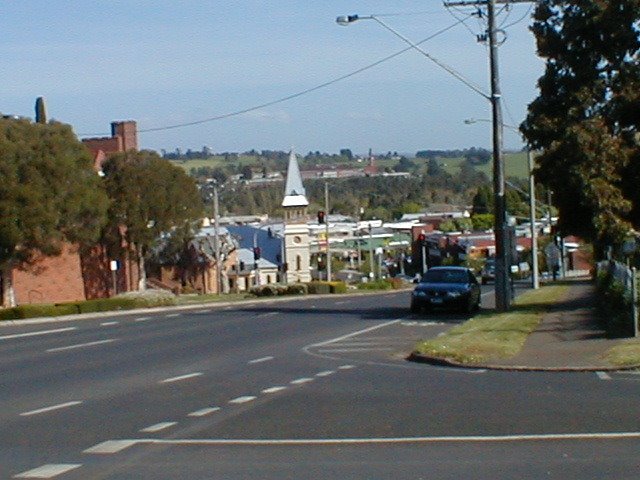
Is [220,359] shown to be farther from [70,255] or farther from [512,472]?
[70,255]

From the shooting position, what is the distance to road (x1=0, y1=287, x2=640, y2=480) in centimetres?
1076

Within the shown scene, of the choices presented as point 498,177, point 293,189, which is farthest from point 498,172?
point 293,189

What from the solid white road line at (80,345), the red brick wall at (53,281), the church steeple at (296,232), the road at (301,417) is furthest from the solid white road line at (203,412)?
the church steeple at (296,232)

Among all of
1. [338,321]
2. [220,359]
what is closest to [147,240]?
[338,321]

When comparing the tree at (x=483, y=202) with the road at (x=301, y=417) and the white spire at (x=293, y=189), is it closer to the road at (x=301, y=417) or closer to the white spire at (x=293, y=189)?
the white spire at (x=293, y=189)

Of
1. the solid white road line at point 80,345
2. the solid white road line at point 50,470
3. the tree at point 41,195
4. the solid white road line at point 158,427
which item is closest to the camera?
the solid white road line at point 50,470

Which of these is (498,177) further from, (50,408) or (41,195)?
(41,195)

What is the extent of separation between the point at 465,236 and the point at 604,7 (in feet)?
299

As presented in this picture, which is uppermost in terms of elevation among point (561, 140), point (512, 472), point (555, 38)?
point (555, 38)

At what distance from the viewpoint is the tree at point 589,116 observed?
3284 centimetres

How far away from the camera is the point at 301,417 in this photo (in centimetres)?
1397

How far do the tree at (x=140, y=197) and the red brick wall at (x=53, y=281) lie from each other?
4.04 m

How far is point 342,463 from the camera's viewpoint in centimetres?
1091

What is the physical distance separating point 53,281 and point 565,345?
162 feet
